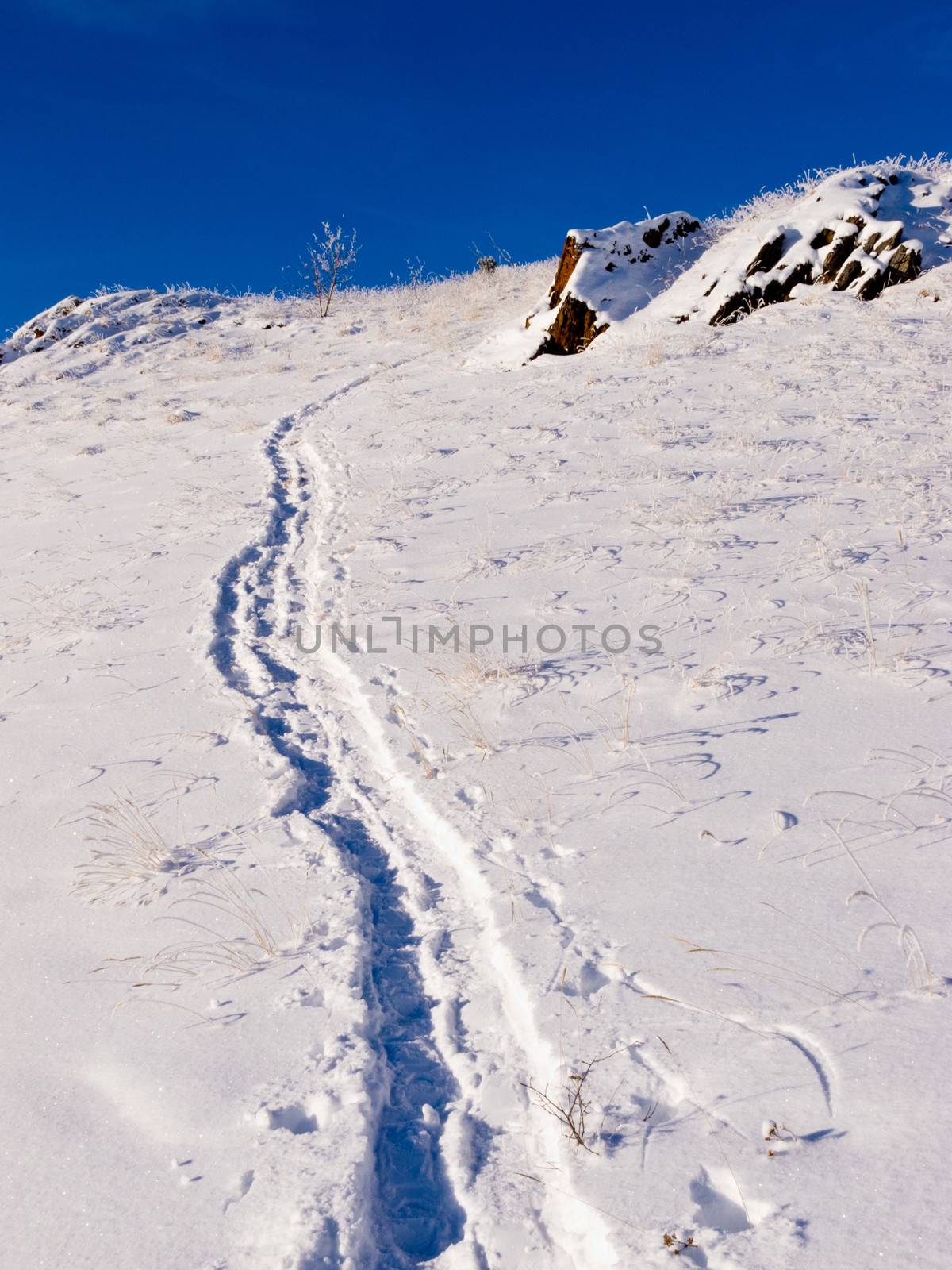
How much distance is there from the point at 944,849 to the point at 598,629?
2.30 metres

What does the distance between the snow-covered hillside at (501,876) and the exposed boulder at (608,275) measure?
648cm

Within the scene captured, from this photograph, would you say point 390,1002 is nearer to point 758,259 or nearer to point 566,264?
point 758,259

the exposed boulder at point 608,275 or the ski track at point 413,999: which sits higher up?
the exposed boulder at point 608,275

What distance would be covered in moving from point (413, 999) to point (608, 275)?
1360 centimetres

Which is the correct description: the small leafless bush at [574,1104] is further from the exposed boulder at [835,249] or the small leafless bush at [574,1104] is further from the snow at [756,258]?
the exposed boulder at [835,249]

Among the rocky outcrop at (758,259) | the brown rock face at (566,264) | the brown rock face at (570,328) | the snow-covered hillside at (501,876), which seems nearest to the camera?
the snow-covered hillside at (501,876)

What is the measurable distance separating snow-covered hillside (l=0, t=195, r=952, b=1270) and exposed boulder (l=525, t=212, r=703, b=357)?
648 cm

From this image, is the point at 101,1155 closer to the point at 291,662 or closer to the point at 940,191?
the point at 291,662

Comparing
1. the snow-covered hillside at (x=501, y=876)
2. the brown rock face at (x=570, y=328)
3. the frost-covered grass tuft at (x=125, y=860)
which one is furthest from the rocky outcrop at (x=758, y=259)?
the frost-covered grass tuft at (x=125, y=860)

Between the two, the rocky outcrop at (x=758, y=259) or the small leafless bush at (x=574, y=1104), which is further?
the rocky outcrop at (x=758, y=259)

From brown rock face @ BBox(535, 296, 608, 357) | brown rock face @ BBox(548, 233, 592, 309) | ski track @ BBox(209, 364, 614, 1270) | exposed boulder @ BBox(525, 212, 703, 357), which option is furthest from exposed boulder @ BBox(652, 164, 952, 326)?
ski track @ BBox(209, 364, 614, 1270)

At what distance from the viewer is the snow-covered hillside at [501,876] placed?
1.78m

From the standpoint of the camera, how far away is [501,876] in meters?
2.83

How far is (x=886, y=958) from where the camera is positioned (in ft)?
7.19
